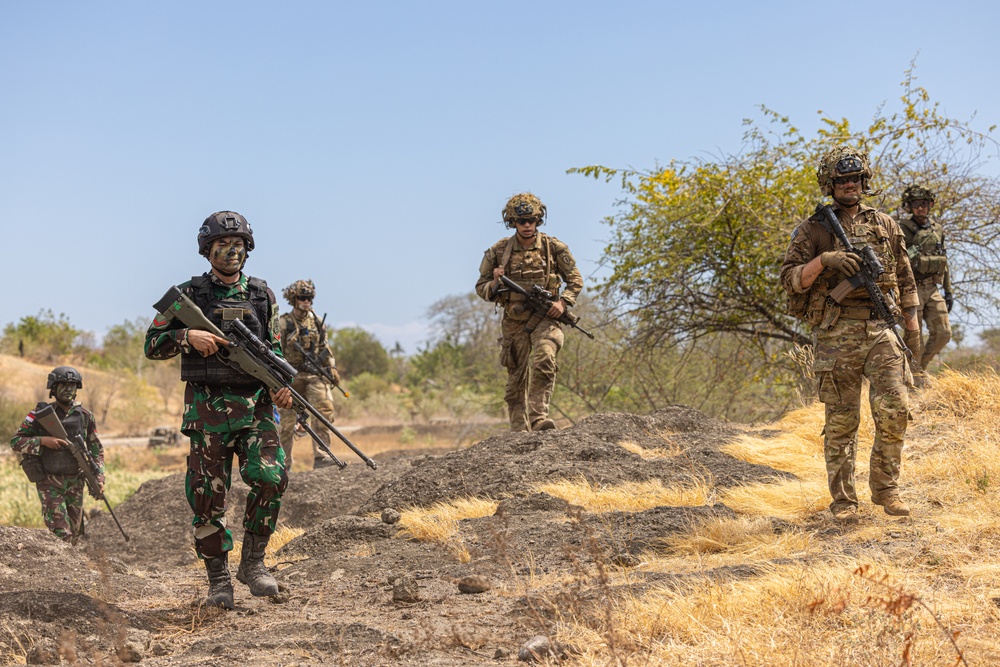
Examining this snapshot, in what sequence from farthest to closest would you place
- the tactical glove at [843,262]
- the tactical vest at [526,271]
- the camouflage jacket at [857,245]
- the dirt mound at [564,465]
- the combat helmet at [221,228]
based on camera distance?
the tactical vest at [526,271]
the dirt mound at [564,465]
the camouflage jacket at [857,245]
the tactical glove at [843,262]
the combat helmet at [221,228]

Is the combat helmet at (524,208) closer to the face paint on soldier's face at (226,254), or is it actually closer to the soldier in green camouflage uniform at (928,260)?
the soldier in green camouflage uniform at (928,260)

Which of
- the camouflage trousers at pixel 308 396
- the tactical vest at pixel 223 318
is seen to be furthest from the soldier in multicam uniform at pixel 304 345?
the tactical vest at pixel 223 318

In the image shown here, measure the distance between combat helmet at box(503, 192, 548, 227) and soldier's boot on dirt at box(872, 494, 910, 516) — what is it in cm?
442

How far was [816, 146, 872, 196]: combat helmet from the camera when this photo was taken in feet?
18.3

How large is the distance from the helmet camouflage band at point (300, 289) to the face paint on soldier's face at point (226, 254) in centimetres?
667

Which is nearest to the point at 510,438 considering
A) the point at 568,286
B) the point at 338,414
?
the point at 568,286

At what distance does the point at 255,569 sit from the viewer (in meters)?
5.27

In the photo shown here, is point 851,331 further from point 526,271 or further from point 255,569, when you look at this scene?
point 526,271

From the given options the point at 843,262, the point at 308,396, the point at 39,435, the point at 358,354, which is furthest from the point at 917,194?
the point at 358,354

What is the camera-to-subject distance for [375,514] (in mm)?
7742

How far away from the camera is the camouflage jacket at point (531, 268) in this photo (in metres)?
9.30

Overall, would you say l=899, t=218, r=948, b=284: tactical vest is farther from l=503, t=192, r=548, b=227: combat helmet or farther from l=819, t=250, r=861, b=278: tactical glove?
l=819, t=250, r=861, b=278: tactical glove

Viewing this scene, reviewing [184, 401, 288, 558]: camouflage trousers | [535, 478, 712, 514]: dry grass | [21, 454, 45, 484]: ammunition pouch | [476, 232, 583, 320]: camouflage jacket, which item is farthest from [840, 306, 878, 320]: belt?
[21, 454, 45, 484]: ammunition pouch

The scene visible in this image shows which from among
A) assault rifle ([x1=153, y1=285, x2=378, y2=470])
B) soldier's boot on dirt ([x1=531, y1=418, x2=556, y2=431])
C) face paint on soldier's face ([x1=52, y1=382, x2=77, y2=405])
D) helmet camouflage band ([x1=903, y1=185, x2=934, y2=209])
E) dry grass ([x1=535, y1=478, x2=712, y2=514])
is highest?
helmet camouflage band ([x1=903, y1=185, x2=934, y2=209])
